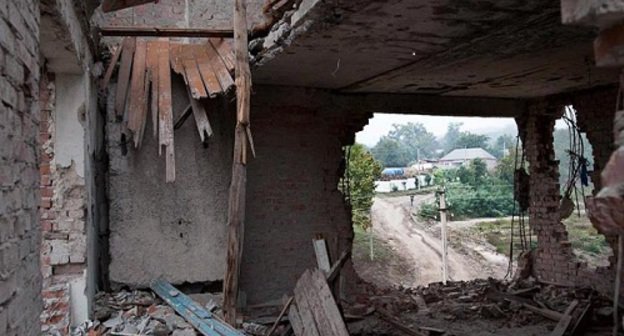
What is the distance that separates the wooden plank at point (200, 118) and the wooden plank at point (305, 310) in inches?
69.3

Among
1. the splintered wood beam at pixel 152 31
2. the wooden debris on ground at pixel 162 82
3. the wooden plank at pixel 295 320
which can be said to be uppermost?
the splintered wood beam at pixel 152 31

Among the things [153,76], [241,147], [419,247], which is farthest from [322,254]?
[419,247]

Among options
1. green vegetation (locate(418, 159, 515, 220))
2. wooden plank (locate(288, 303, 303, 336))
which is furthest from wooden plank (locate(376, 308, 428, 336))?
green vegetation (locate(418, 159, 515, 220))

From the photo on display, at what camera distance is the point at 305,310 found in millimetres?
4695

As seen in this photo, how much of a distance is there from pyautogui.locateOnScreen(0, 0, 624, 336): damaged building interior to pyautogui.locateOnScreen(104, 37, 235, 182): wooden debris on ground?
0.02m

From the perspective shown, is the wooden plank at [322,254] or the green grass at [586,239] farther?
the green grass at [586,239]

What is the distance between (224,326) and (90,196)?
5.54ft

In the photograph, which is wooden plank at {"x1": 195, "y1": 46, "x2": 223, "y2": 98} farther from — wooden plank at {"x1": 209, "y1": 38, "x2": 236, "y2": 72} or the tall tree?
the tall tree

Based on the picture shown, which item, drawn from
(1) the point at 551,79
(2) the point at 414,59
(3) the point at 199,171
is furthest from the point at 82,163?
(1) the point at 551,79

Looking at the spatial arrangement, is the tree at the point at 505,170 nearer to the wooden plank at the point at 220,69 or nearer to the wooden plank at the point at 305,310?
the wooden plank at the point at 220,69

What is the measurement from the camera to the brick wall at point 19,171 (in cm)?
224

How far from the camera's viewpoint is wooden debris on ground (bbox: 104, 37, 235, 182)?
5281 millimetres

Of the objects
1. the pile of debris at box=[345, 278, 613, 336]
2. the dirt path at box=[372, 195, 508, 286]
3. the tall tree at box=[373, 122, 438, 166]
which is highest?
the tall tree at box=[373, 122, 438, 166]

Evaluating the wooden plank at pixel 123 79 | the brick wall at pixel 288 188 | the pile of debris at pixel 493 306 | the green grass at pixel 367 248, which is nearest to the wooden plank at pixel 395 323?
the pile of debris at pixel 493 306
